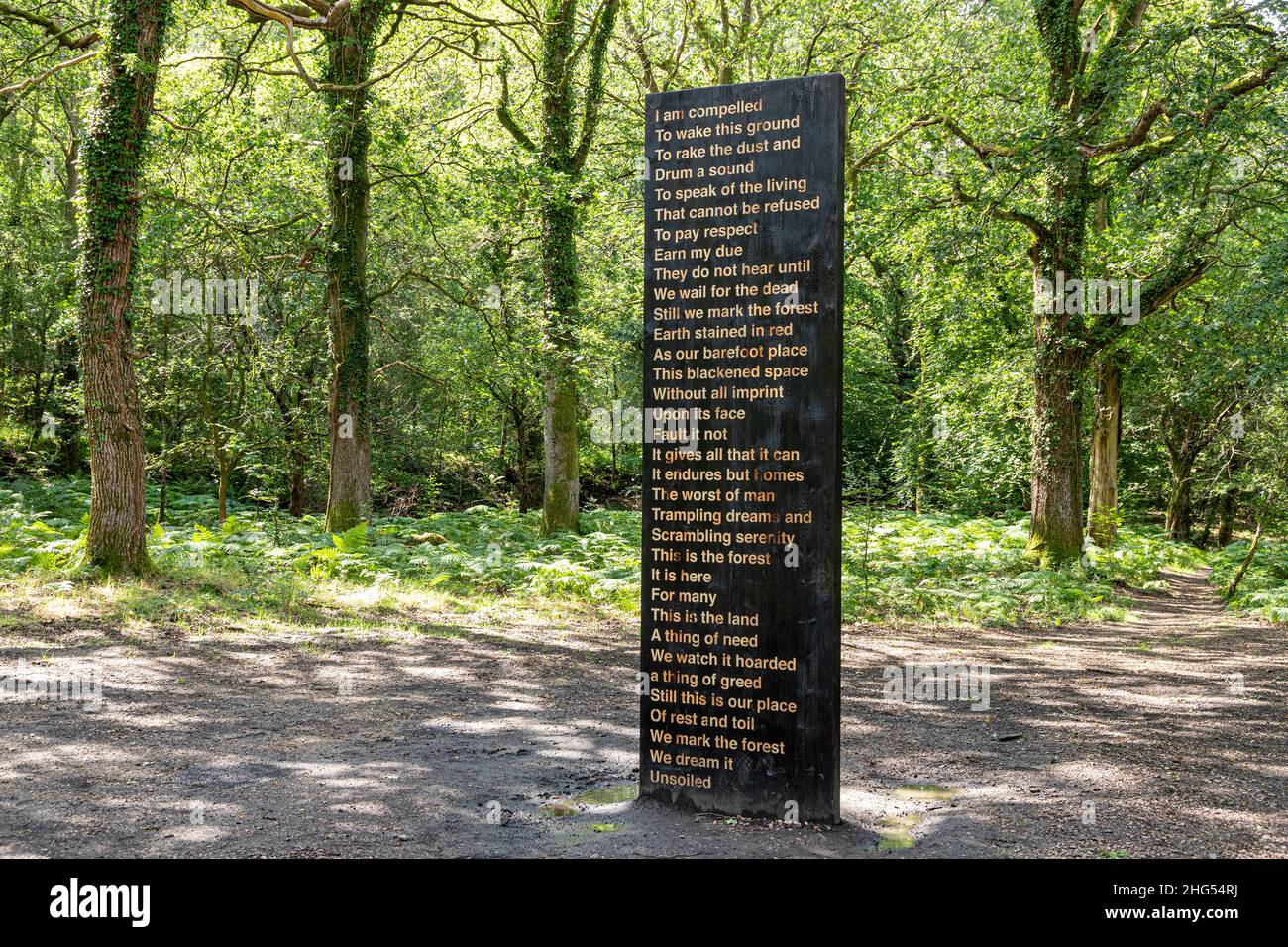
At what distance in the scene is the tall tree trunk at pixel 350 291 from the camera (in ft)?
51.6

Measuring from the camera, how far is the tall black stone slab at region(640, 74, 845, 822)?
527cm

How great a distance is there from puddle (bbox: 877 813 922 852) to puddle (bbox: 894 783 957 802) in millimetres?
396

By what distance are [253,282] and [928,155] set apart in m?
11.8

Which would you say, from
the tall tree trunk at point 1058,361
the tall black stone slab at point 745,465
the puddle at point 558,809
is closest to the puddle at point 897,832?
the tall black stone slab at point 745,465

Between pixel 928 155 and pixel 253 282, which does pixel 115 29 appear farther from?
pixel 928 155

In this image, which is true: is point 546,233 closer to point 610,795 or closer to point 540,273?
point 540,273

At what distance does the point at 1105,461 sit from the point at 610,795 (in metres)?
18.4

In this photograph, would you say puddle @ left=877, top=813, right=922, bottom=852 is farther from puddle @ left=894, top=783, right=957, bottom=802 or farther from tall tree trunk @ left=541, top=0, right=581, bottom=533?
tall tree trunk @ left=541, top=0, right=581, bottom=533

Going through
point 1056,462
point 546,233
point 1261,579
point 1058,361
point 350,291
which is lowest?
point 1261,579

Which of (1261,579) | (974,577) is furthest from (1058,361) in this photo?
(1261,579)

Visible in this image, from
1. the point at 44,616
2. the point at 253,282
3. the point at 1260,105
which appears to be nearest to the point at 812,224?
the point at 1260,105

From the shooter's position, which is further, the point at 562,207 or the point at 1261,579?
the point at 1261,579

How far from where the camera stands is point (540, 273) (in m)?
18.7

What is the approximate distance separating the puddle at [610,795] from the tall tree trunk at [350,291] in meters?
12.2
